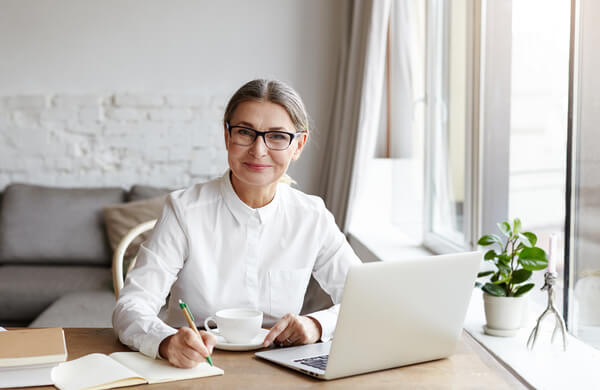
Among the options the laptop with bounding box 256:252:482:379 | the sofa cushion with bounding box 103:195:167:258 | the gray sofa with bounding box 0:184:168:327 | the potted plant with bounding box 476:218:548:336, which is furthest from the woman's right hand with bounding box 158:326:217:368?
the sofa cushion with bounding box 103:195:167:258

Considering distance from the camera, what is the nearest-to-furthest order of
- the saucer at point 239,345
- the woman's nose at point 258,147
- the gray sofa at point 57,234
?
the saucer at point 239,345 → the woman's nose at point 258,147 → the gray sofa at point 57,234

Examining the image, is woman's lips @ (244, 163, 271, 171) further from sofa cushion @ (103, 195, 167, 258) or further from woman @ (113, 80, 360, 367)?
sofa cushion @ (103, 195, 167, 258)

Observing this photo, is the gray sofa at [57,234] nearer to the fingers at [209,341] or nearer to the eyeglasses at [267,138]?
the eyeglasses at [267,138]

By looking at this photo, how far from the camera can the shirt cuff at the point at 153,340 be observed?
1178 mm

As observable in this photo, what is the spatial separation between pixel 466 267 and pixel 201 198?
27.1 inches

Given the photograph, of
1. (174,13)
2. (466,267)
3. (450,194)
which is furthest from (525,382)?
(174,13)

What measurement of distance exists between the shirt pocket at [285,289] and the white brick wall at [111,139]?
254 cm

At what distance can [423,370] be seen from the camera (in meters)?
1.14

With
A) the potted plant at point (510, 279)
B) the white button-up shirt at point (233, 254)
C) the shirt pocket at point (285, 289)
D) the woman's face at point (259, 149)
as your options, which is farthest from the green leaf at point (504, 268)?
the woman's face at point (259, 149)

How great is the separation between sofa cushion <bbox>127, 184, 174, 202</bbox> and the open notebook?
263 centimetres

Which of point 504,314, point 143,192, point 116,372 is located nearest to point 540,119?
point 504,314

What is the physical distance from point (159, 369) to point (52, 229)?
9.12ft

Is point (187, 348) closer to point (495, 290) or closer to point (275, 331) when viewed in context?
point (275, 331)

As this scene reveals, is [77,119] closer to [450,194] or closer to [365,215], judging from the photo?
[365,215]
